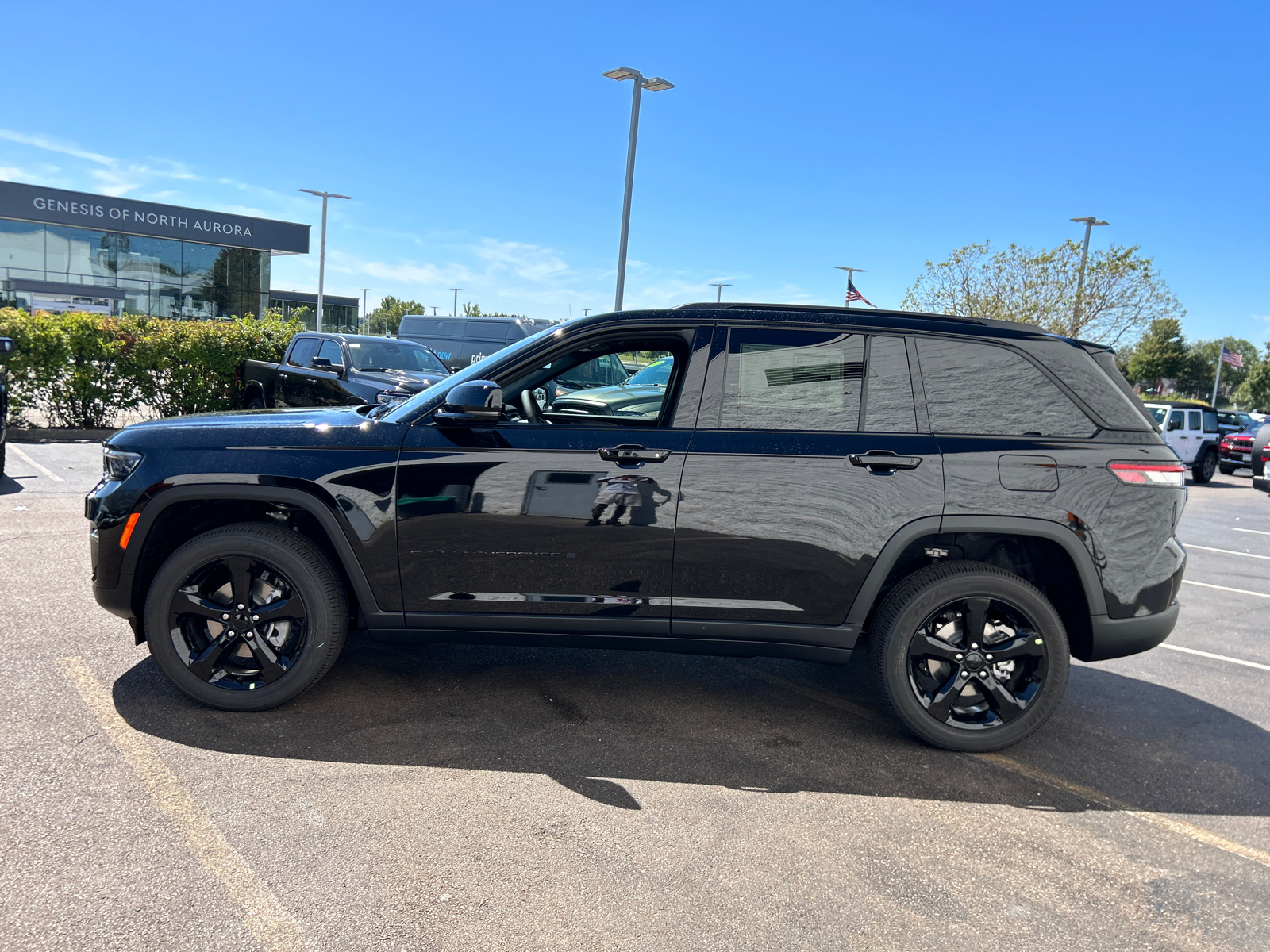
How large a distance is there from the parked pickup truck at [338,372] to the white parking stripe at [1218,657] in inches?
324

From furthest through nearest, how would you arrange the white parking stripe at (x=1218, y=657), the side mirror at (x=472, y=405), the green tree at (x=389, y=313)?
the green tree at (x=389, y=313) → the white parking stripe at (x=1218, y=657) → the side mirror at (x=472, y=405)

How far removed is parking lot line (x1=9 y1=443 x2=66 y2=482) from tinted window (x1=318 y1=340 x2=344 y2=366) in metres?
3.45

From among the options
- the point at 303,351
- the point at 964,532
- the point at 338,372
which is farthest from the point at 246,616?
the point at 303,351

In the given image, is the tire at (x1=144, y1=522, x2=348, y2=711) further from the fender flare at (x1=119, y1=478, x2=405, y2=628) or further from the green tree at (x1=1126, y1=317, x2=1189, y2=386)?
the green tree at (x1=1126, y1=317, x2=1189, y2=386)

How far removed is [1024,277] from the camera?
2912cm

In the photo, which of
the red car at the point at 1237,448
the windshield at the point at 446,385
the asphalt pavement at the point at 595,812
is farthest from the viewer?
the red car at the point at 1237,448

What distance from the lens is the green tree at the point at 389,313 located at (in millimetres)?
98062

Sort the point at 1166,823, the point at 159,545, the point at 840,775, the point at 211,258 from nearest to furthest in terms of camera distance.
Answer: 1. the point at 1166,823
2. the point at 840,775
3. the point at 159,545
4. the point at 211,258

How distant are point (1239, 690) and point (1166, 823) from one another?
2102mm

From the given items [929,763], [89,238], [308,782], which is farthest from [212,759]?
[89,238]

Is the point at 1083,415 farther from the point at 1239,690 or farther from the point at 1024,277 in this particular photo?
the point at 1024,277

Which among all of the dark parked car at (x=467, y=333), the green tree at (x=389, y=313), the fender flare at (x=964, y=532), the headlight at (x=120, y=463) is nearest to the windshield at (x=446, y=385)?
the headlight at (x=120, y=463)

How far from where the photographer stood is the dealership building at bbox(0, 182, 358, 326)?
36.8 meters

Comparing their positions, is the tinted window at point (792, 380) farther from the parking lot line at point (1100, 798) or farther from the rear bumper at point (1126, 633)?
the parking lot line at point (1100, 798)
